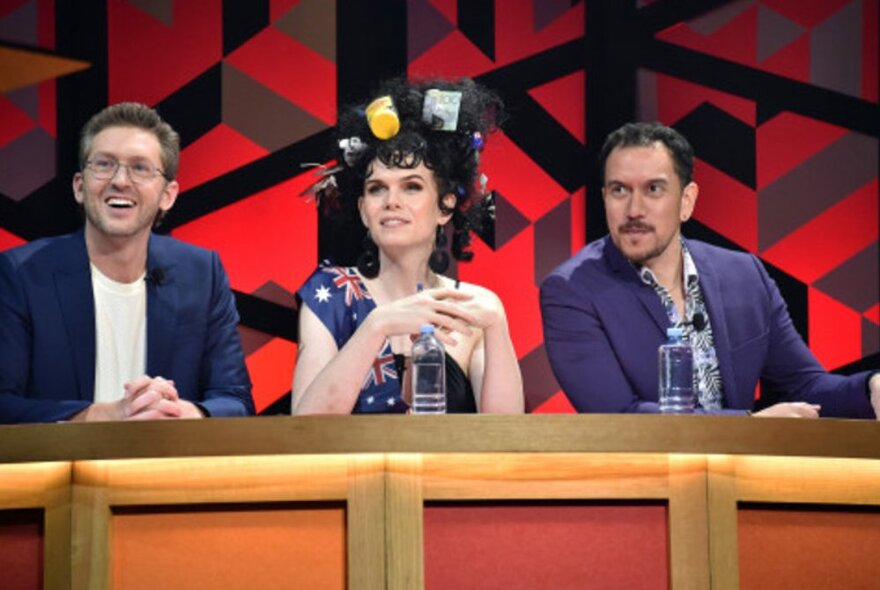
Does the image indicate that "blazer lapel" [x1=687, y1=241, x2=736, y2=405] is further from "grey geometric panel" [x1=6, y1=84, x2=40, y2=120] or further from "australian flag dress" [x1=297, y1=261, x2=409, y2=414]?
"grey geometric panel" [x1=6, y1=84, x2=40, y2=120]

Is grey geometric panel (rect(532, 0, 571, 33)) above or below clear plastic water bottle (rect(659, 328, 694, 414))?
above

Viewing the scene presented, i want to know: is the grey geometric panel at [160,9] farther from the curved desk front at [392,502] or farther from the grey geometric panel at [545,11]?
the curved desk front at [392,502]

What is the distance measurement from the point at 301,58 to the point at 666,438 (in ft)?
7.51

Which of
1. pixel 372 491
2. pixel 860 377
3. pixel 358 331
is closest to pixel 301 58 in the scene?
pixel 358 331

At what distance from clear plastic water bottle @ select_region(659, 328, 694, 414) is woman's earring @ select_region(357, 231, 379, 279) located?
30.3 inches

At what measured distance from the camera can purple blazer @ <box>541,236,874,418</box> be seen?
3691mm

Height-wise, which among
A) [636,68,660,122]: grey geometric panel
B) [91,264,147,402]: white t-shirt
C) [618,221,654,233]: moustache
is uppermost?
[636,68,660,122]: grey geometric panel

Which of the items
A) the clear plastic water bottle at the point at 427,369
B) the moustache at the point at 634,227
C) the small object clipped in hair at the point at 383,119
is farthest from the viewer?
the moustache at the point at 634,227

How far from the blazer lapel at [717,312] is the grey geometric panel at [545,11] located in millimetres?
994

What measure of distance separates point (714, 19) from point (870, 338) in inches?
44.6

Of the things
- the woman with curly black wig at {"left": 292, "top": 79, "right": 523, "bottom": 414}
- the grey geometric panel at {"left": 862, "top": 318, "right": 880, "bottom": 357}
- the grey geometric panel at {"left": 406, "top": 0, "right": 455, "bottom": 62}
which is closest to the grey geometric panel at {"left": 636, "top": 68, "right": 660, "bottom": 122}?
the grey geometric panel at {"left": 406, "top": 0, "right": 455, "bottom": 62}

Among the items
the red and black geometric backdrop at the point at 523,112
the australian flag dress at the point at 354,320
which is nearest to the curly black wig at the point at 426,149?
the australian flag dress at the point at 354,320

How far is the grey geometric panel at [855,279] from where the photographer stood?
4602 millimetres

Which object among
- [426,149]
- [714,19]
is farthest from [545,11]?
[426,149]
